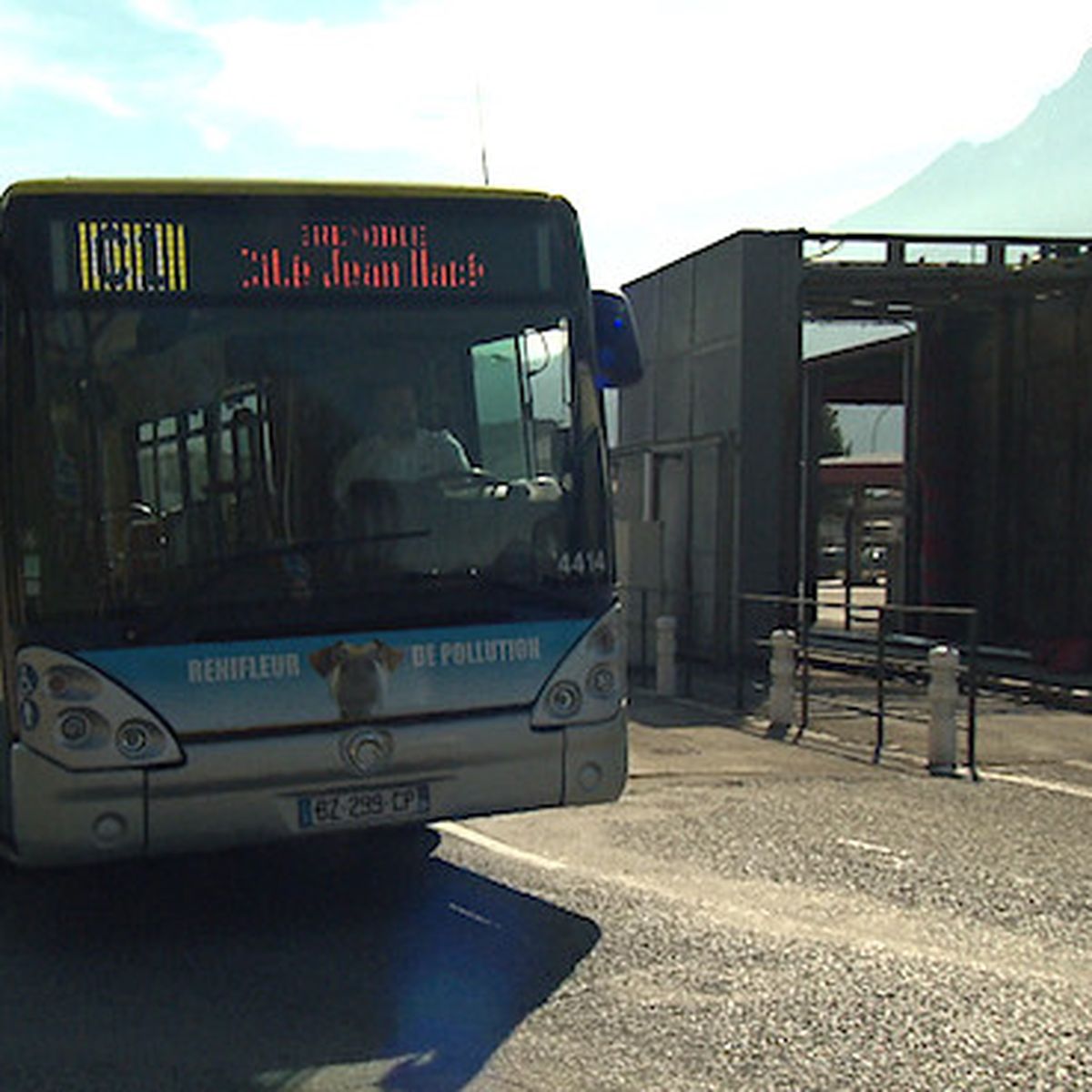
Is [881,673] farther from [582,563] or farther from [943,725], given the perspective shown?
[582,563]

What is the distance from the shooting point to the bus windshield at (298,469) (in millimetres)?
5574

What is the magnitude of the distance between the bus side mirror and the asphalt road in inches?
95.3

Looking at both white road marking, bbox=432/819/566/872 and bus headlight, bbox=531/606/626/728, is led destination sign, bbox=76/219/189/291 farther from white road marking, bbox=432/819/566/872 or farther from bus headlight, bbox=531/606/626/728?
white road marking, bbox=432/819/566/872

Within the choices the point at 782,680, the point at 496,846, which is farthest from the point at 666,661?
the point at 496,846

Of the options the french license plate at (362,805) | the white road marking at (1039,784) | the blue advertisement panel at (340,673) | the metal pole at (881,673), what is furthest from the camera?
the metal pole at (881,673)

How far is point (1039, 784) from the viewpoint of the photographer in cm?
1007

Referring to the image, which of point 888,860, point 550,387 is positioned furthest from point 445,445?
point 888,860

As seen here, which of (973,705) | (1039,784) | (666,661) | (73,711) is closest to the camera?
(73,711)

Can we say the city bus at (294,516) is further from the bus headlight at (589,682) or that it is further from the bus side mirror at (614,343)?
the bus side mirror at (614,343)

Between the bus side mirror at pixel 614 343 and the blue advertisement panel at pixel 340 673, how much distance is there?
48.6 inches

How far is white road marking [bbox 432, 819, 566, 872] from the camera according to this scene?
7.43 metres

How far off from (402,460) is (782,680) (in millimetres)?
7646

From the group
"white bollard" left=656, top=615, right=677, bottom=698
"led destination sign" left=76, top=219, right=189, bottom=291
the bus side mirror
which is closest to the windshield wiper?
"led destination sign" left=76, top=219, right=189, bottom=291

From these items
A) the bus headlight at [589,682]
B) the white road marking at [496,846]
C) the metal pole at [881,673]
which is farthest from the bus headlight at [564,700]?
the metal pole at [881,673]
